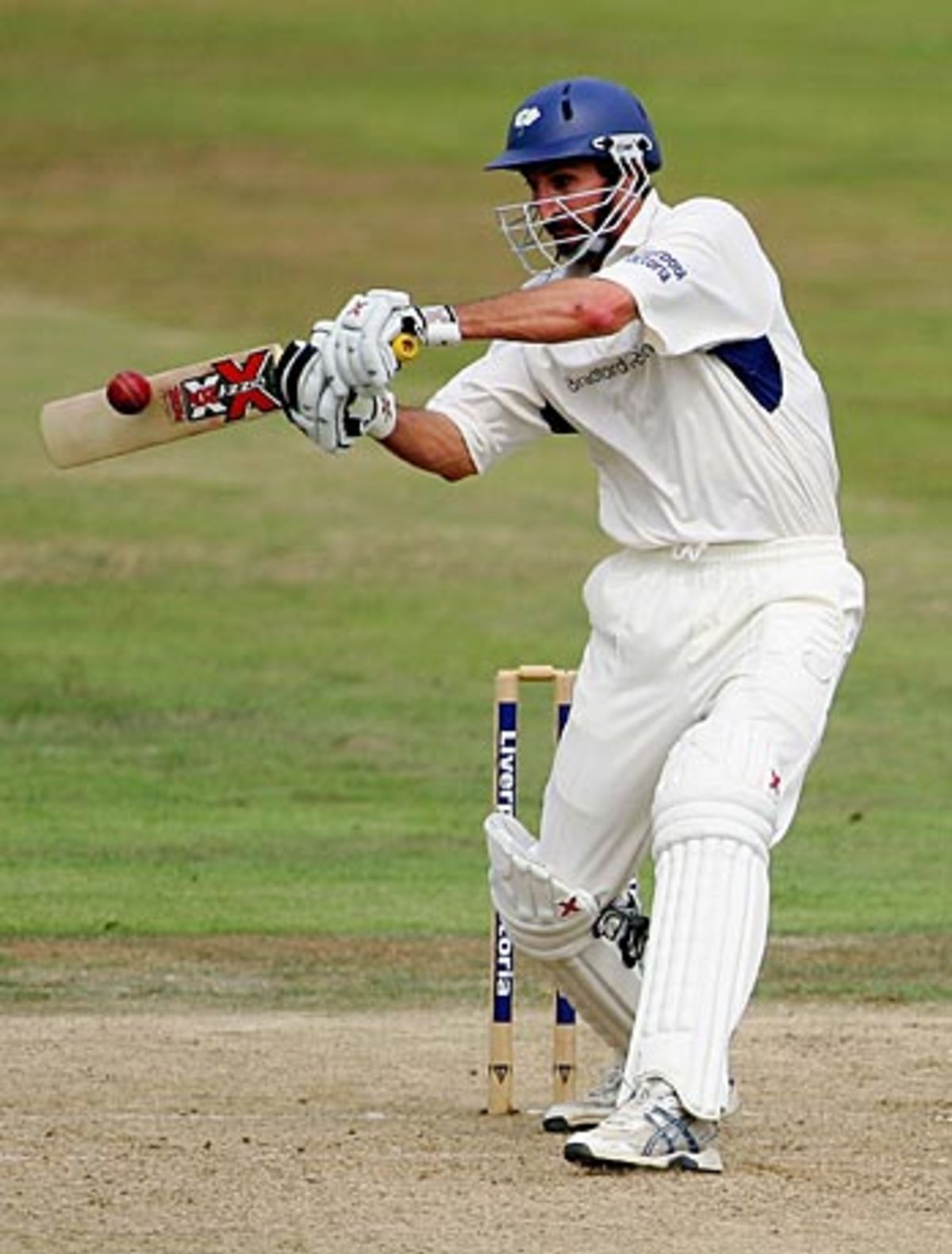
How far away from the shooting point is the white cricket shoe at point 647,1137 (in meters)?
5.87

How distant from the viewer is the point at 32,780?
1336 cm

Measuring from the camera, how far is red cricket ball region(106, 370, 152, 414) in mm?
6371

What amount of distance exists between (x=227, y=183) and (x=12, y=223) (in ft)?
8.58

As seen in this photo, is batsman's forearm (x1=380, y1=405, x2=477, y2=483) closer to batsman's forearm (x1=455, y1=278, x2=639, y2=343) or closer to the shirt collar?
the shirt collar

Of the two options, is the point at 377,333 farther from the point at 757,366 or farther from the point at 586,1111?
the point at 586,1111

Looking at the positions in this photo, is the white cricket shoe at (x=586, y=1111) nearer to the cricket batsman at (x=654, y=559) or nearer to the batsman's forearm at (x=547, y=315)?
the cricket batsman at (x=654, y=559)

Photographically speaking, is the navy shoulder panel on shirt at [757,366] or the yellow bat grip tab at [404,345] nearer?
the yellow bat grip tab at [404,345]

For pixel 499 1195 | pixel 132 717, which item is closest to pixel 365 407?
pixel 499 1195

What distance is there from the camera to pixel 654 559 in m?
6.41

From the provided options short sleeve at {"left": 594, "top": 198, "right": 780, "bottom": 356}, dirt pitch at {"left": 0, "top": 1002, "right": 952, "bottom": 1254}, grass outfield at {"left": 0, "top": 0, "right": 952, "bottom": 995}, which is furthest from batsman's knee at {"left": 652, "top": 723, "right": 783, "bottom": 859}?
grass outfield at {"left": 0, "top": 0, "right": 952, "bottom": 995}

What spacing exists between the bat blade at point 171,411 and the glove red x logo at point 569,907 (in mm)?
1003

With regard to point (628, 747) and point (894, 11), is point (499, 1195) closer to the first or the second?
point (628, 747)

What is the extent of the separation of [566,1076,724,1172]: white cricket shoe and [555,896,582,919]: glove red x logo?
61 centimetres

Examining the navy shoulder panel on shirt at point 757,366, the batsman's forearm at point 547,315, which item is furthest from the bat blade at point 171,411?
the navy shoulder panel on shirt at point 757,366
